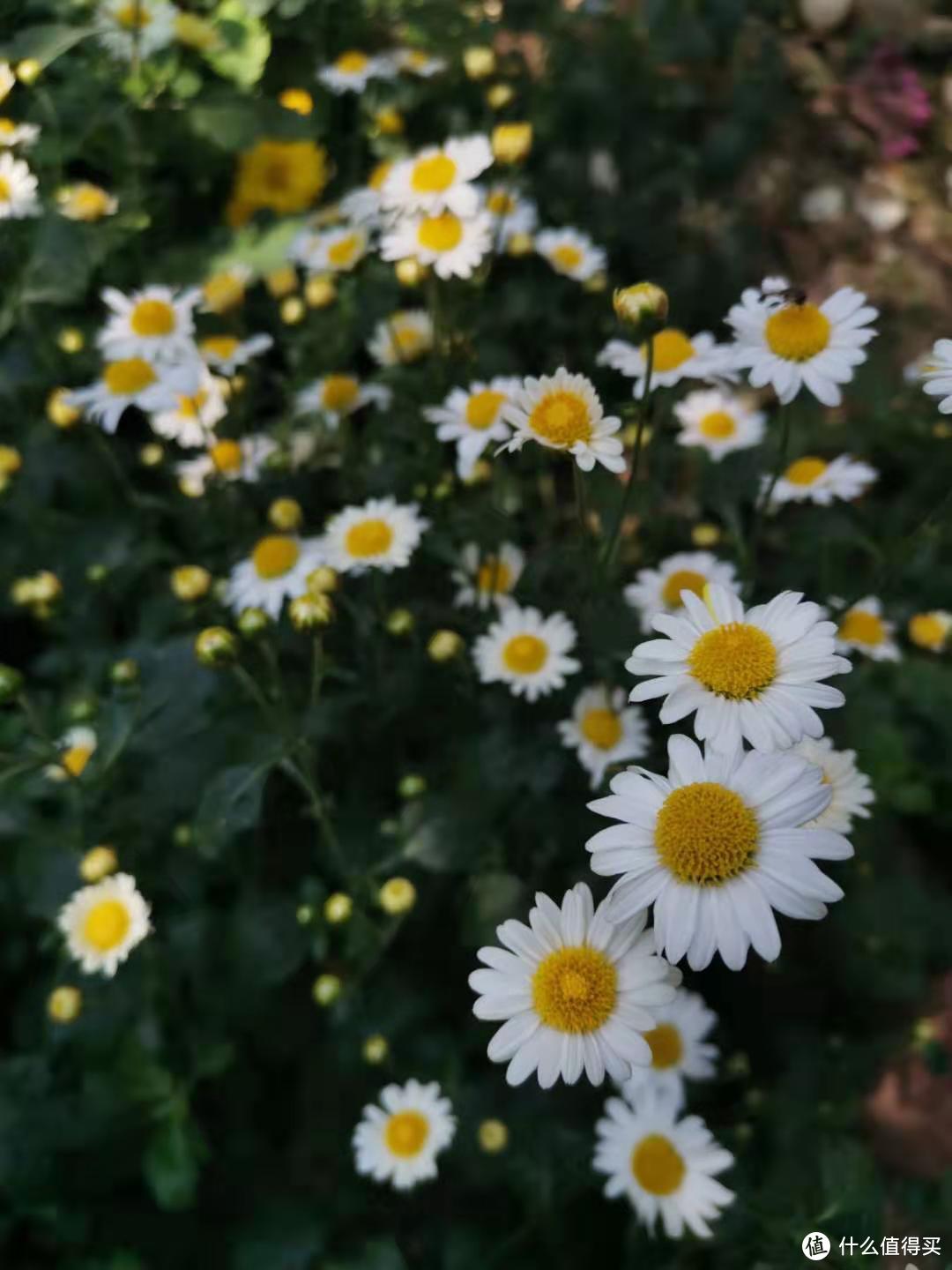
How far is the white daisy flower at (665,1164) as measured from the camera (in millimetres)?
1558

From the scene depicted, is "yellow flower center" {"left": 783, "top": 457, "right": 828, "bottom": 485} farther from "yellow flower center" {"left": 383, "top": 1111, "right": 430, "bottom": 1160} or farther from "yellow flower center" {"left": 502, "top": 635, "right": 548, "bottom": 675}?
"yellow flower center" {"left": 383, "top": 1111, "right": 430, "bottom": 1160}

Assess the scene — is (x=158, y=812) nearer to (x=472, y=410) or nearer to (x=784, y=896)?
(x=472, y=410)

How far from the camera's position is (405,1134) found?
5.60 ft

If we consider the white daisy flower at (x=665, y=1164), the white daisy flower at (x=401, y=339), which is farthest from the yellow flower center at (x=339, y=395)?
the white daisy flower at (x=665, y=1164)

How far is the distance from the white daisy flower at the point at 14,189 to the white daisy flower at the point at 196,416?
472 millimetres

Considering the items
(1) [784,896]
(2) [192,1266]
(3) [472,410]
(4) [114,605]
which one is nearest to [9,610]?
(4) [114,605]

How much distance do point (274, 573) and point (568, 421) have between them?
2.29 feet

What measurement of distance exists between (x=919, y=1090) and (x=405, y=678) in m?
1.44

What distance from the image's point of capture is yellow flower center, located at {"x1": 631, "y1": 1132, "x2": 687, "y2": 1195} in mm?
1573

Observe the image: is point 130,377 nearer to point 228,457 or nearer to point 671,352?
point 228,457

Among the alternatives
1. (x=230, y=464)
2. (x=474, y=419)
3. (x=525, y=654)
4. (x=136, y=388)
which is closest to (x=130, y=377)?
(x=136, y=388)

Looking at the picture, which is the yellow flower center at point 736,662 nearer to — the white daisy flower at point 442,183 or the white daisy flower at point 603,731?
the white daisy flower at point 603,731

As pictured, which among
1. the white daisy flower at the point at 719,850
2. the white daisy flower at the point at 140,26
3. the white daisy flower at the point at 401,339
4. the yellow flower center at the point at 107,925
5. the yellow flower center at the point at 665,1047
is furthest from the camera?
the white daisy flower at the point at 140,26

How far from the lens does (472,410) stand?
6.00 feet
